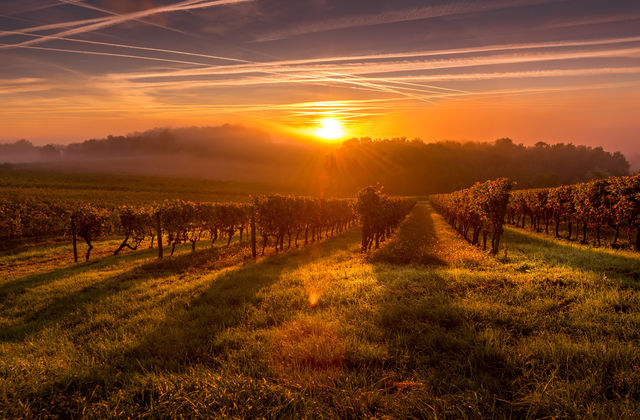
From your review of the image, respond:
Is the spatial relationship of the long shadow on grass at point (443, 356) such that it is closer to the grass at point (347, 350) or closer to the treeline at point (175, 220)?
the grass at point (347, 350)

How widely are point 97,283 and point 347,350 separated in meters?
11.8

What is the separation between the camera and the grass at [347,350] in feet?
10.1

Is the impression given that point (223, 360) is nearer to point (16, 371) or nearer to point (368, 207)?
point (16, 371)

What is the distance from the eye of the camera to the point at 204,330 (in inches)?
217

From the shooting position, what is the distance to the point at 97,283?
429 inches

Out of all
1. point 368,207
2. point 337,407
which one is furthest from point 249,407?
point 368,207

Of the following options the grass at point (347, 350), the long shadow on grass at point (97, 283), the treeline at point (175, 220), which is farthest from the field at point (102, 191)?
the grass at point (347, 350)

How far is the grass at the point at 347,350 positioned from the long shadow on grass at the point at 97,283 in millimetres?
103

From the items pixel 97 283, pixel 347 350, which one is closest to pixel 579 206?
pixel 347 350

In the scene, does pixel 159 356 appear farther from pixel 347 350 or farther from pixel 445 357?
pixel 445 357

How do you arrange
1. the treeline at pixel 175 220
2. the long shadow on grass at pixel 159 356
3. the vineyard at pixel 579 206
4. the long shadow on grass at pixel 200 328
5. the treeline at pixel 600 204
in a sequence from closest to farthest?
the long shadow on grass at pixel 159 356 → the long shadow on grass at pixel 200 328 → the vineyard at pixel 579 206 → the treeline at pixel 600 204 → the treeline at pixel 175 220

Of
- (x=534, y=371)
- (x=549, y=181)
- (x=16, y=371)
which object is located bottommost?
(x=16, y=371)

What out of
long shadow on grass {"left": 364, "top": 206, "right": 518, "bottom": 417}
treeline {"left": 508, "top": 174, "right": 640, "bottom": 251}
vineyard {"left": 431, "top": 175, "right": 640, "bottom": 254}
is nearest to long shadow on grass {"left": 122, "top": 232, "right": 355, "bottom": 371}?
→ long shadow on grass {"left": 364, "top": 206, "right": 518, "bottom": 417}

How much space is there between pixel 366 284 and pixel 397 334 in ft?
10.6
